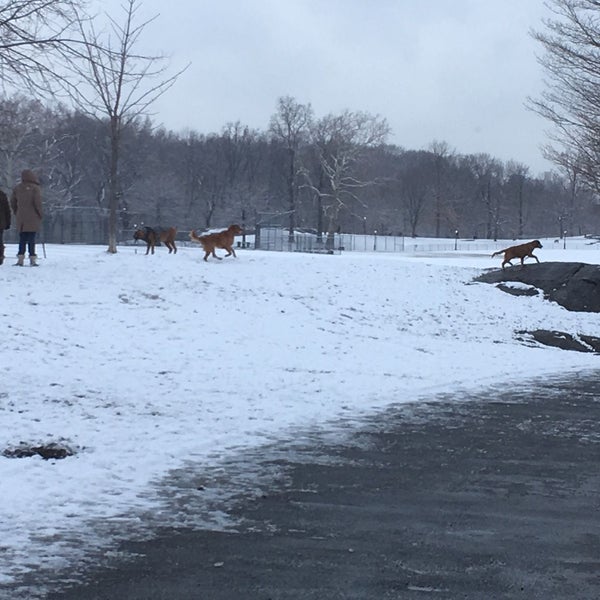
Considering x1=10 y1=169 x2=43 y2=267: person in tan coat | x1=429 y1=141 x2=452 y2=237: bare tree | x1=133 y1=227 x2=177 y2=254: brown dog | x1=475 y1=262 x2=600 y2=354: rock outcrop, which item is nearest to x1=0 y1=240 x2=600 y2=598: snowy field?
x1=10 y1=169 x2=43 y2=267: person in tan coat

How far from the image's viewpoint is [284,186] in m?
99.2

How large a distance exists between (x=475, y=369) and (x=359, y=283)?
7.50m

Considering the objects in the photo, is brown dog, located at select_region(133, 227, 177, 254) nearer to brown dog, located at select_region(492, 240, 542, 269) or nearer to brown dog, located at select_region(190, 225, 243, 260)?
brown dog, located at select_region(190, 225, 243, 260)

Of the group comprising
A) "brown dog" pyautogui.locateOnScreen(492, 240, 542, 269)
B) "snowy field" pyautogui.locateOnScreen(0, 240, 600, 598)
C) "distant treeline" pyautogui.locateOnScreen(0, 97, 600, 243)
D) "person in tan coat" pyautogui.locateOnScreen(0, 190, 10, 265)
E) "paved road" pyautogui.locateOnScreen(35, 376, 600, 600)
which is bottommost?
"paved road" pyautogui.locateOnScreen(35, 376, 600, 600)

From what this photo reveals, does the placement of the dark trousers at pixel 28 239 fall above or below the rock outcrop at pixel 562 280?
above

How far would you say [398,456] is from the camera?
22.7 feet

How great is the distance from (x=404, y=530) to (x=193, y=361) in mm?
6396

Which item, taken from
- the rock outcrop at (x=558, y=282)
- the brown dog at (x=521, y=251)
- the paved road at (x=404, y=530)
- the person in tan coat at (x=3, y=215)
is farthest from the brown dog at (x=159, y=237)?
the paved road at (x=404, y=530)

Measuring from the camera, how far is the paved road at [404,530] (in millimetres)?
4094

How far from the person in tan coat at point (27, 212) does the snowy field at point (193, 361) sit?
0.52m

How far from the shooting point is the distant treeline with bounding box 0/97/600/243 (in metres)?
70.5

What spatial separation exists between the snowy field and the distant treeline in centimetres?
3760

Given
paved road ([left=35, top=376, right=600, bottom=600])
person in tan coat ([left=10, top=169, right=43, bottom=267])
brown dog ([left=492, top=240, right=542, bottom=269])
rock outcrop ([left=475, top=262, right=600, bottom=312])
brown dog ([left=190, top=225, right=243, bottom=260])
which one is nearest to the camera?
paved road ([left=35, top=376, right=600, bottom=600])

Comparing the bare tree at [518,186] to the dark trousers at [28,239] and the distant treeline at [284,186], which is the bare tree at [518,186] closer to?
the distant treeline at [284,186]
